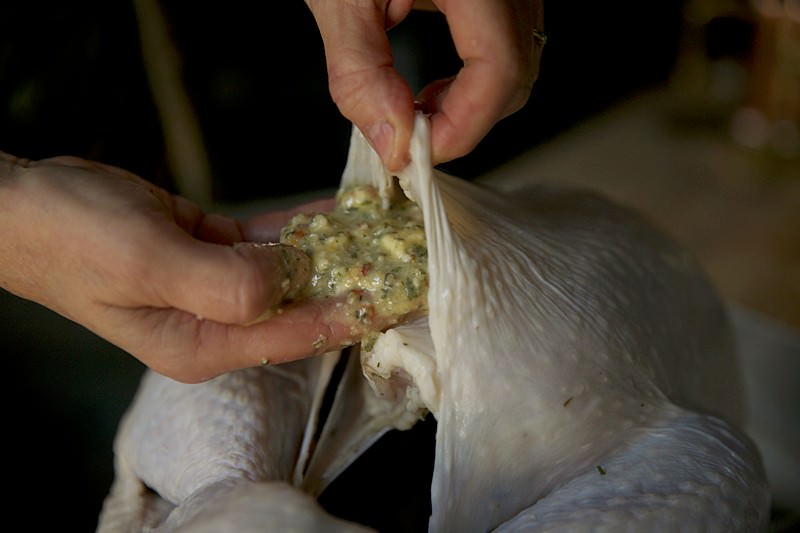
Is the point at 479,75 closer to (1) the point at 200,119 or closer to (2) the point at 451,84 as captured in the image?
(2) the point at 451,84

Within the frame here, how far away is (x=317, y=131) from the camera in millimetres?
1929

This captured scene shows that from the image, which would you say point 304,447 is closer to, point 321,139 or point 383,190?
point 383,190

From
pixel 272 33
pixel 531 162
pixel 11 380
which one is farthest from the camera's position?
pixel 531 162

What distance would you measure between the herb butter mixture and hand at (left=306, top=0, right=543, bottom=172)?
0.29 ft

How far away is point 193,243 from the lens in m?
0.59

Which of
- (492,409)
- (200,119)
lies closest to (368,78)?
(492,409)

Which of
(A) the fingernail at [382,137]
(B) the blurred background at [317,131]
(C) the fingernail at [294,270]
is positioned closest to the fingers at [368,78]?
(A) the fingernail at [382,137]

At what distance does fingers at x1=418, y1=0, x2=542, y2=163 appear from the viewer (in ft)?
1.93

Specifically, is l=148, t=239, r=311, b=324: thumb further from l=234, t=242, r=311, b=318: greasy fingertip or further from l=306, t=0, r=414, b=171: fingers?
l=306, t=0, r=414, b=171: fingers

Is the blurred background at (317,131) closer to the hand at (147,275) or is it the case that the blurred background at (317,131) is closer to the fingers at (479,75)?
the hand at (147,275)

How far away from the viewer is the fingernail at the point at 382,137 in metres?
0.59

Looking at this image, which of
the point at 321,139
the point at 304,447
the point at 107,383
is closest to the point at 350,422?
the point at 304,447

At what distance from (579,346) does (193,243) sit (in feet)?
1.05

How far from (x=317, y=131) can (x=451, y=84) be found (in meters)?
1.34
